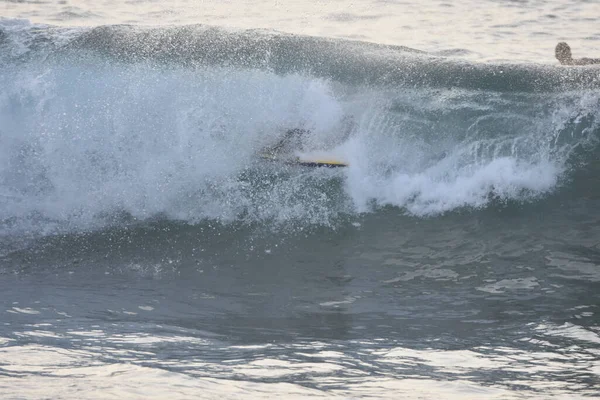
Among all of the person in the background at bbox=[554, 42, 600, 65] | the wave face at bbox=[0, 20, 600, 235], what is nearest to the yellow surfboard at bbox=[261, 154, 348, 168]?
the wave face at bbox=[0, 20, 600, 235]

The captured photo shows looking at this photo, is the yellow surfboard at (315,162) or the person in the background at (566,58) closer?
the yellow surfboard at (315,162)

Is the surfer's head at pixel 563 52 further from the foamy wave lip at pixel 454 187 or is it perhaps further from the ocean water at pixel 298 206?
the foamy wave lip at pixel 454 187

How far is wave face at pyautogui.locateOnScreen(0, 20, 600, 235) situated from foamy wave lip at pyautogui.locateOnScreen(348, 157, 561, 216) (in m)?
0.02

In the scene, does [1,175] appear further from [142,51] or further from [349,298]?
[349,298]

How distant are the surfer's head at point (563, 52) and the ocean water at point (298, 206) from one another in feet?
0.64

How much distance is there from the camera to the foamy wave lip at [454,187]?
347 inches

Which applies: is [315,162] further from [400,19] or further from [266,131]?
[400,19]

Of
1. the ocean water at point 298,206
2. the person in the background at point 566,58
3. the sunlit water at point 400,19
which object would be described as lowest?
the ocean water at point 298,206

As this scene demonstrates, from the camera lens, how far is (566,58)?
35.5 ft

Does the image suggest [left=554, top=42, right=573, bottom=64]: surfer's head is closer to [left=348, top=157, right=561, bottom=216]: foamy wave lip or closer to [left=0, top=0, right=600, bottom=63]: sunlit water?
[left=0, top=0, right=600, bottom=63]: sunlit water

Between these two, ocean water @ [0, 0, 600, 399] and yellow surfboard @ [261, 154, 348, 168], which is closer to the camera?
ocean water @ [0, 0, 600, 399]

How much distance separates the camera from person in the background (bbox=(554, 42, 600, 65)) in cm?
1069

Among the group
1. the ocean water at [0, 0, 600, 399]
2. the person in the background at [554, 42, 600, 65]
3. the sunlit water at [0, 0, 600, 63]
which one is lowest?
the ocean water at [0, 0, 600, 399]

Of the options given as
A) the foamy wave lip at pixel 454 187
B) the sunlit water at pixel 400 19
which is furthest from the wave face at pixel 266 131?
the sunlit water at pixel 400 19
